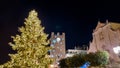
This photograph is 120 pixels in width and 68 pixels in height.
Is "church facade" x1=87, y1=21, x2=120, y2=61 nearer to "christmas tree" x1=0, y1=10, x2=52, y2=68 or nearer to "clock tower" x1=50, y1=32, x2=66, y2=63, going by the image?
"christmas tree" x1=0, y1=10, x2=52, y2=68

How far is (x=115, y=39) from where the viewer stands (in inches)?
1524

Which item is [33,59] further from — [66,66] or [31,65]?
[66,66]

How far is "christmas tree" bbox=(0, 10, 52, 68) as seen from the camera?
1345 centimetres

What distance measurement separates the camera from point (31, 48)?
1380 centimetres

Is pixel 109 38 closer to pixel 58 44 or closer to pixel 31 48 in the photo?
pixel 31 48

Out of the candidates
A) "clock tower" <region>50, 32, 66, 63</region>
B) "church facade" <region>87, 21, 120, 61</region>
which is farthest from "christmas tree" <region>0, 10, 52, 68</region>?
"clock tower" <region>50, 32, 66, 63</region>

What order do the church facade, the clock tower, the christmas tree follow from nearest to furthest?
the christmas tree
the church facade
the clock tower

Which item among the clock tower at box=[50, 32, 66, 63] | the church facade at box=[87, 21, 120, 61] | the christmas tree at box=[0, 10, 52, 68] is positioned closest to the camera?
the christmas tree at box=[0, 10, 52, 68]

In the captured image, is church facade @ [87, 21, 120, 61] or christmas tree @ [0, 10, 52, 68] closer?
christmas tree @ [0, 10, 52, 68]

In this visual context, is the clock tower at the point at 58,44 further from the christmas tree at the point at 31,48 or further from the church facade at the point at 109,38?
the christmas tree at the point at 31,48

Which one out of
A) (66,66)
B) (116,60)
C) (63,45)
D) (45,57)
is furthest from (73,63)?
(63,45)

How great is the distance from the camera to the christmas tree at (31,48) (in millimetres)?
13445

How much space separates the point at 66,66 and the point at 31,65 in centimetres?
2275

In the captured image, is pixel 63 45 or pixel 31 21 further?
pixel 63 45
